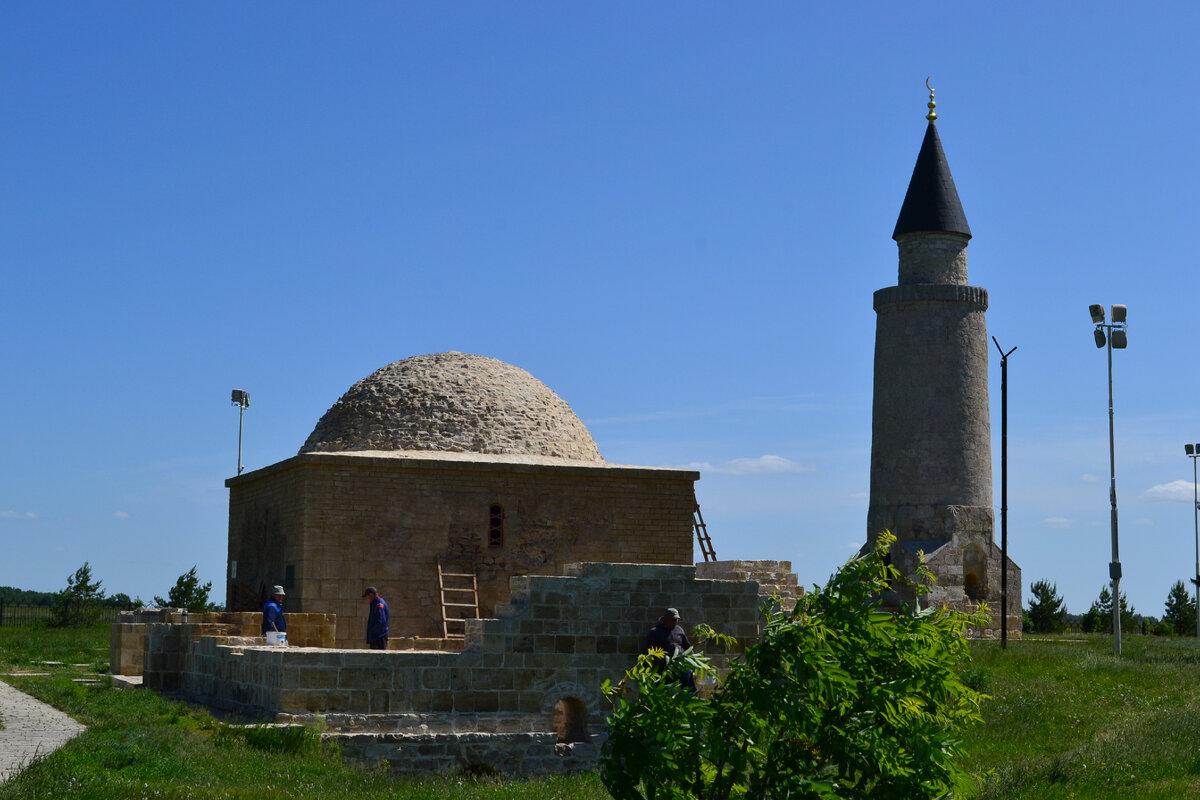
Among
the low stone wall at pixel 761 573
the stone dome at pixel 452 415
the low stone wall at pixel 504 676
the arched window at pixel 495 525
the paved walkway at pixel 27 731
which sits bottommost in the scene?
the paved walkway at pixel 27 731

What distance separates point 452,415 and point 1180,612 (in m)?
32.4

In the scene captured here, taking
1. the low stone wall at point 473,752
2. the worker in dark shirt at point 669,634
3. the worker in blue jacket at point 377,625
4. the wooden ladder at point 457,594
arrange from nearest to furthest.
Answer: the low stone wall at point 473,752 < the worker in dark shirt at point 669,634 < the worker in blue jacket at point 377,625 < the wooden ladder at point 457,594

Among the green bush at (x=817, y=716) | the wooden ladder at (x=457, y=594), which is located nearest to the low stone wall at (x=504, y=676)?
the wooden ladder at (x=457, y=594)

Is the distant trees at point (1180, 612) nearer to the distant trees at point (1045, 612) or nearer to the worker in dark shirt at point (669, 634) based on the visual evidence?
the distant trees at point (1045, 612)

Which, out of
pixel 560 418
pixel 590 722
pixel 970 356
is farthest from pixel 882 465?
pixel 590 722

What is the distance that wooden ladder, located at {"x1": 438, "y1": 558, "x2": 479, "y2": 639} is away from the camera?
60.7 ft

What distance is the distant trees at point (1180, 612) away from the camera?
142 ft

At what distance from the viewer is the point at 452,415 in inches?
840

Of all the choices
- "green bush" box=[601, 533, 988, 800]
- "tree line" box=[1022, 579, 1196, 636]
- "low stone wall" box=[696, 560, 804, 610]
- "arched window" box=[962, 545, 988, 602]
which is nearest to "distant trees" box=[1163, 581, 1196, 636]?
"tree line" box=[1022, 579, 1196, 636]

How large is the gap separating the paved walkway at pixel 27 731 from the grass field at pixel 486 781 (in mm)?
211

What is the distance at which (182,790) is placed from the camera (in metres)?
9.66

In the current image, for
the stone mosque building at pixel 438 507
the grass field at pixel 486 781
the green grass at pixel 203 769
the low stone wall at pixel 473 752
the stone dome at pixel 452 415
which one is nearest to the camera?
the green grass at pixel 203 769

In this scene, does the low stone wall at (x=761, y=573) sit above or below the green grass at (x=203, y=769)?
above

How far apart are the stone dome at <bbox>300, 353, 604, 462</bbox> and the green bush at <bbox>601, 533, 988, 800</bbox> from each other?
45.5 feet
